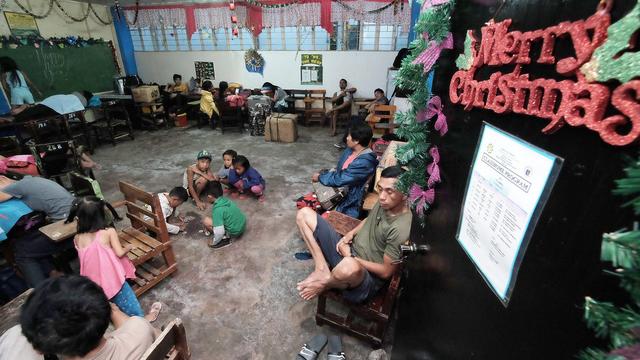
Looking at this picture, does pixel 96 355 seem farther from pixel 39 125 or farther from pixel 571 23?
pixel 39 125

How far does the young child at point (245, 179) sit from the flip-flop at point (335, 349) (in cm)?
262

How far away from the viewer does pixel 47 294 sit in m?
1.24

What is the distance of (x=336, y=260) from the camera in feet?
7.84

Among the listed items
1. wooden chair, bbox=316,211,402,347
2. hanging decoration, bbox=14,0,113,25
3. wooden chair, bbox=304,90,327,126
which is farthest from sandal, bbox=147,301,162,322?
hanging decoration, bbox=14,0,113,25

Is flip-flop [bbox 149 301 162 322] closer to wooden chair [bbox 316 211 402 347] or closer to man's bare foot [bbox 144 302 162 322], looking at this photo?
man's bare foot [bbox 144 302 162 322]

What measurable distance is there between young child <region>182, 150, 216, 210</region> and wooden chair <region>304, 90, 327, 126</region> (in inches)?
186

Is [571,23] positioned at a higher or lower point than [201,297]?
higher

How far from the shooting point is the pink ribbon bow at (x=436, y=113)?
1.18 m

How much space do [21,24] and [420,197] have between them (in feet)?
34.3

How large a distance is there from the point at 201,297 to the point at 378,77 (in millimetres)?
7494

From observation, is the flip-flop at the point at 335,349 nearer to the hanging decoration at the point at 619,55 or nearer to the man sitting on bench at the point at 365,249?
the man sitting on bench at the point at 365,249

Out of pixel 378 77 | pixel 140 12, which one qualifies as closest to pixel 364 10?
pixel 378 77

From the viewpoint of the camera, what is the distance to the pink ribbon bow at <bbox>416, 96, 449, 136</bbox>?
1180mm

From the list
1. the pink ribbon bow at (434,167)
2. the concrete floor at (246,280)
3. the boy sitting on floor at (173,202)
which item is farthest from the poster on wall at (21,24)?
the pink ribbon bow at (434,167)
